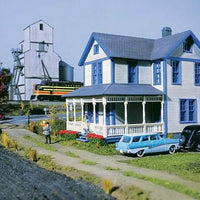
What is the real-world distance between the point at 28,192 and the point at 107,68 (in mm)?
14470

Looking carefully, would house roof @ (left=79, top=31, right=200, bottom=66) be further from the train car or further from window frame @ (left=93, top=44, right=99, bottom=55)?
the train car

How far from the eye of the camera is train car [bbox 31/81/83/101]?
5083 centimetres

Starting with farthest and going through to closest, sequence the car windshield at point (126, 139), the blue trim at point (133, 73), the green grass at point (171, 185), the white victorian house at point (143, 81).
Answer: the blue trim at point (133, 73)
the white victorian house at point (143, 81)
the car windshield at point (126, 139)
the green grass at point (171, 185)

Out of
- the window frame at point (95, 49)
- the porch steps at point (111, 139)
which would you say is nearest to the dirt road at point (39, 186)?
the porch steps at point (111, 139)

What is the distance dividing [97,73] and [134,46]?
12.5 ft

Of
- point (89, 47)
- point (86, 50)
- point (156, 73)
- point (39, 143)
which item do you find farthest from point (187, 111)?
point (39, 143)

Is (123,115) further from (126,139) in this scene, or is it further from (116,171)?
(116,171)

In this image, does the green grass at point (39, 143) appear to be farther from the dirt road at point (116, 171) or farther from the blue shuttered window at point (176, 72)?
the blue shuttered window at point (176, 72)

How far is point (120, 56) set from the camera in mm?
23969

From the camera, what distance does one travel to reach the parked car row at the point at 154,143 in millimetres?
18406

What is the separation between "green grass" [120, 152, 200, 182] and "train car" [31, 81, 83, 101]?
3427 cm

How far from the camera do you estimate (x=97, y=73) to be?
2573cm

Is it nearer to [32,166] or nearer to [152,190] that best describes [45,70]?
[32,166]

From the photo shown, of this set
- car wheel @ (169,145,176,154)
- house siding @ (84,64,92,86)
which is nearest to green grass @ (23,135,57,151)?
house siding @ (84,64,92,86)
